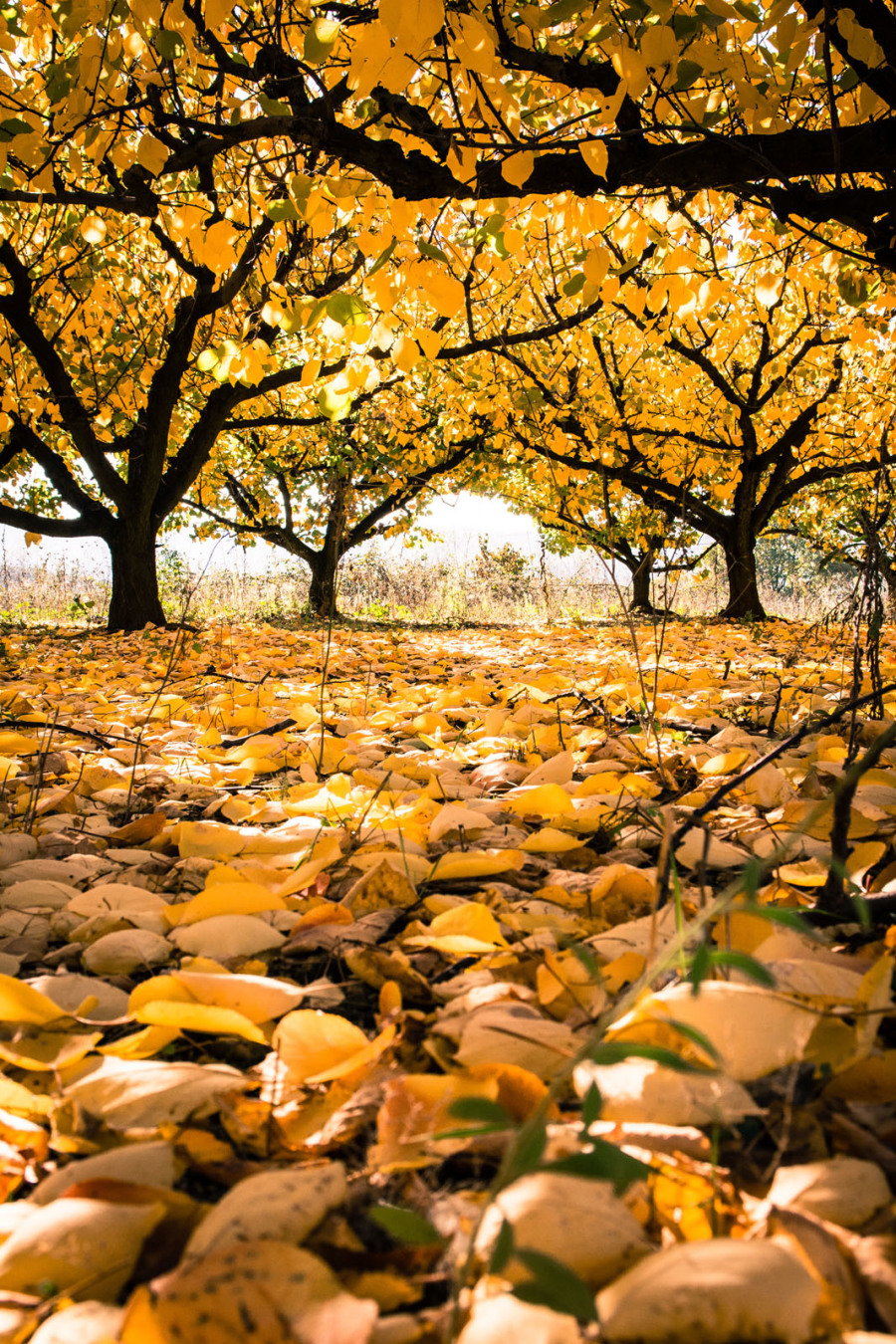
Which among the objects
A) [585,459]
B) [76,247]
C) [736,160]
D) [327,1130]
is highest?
[76,247]

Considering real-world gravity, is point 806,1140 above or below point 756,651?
below

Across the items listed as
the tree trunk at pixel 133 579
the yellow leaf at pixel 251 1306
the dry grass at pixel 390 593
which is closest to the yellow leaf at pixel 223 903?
the yellow leaf at pixel 251 1306

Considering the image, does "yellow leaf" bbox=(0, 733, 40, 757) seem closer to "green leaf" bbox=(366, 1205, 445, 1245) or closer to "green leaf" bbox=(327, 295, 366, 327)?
"green leaf" bbox=(327, 295, 366, 327)

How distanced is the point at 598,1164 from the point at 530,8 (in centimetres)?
176

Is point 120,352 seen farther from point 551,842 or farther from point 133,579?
point 551,842

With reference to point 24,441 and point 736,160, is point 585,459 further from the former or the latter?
point 736,160

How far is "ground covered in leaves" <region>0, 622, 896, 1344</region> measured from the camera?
0.33 metres

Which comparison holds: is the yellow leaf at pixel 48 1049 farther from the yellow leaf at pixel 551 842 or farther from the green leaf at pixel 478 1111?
the yellow leaf at pixel 551 842

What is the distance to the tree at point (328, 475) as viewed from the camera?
8289 millimetres

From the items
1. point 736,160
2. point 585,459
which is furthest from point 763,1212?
point 585,459

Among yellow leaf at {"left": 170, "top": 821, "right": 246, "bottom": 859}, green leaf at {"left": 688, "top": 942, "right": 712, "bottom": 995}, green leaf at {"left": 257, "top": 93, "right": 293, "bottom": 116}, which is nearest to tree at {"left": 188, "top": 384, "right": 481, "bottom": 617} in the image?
green leaf at {"left": 257, "top": 93, "right": 293, "bottom": 116}

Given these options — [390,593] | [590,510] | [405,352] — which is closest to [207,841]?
[405,352]

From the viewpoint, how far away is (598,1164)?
0.30 m

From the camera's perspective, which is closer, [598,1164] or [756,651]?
[598,1164]
